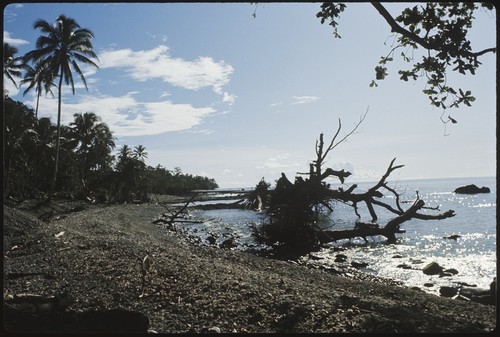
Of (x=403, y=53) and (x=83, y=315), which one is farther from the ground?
(x=403, y=53)

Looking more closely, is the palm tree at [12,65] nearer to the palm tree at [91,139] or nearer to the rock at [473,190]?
the palm tree at [91,139]

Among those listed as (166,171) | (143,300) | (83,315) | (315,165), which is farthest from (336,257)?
(166,171)

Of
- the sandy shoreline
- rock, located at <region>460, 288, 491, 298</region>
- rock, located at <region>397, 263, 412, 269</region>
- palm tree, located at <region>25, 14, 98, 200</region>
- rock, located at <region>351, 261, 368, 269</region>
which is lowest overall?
rock, located at <region>397, 263, 412, 269</region>

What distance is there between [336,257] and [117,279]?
39.1 ft

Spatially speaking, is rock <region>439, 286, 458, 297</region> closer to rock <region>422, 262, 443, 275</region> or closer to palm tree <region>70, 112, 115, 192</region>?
rock <region>422, 262, 443, 275</region>

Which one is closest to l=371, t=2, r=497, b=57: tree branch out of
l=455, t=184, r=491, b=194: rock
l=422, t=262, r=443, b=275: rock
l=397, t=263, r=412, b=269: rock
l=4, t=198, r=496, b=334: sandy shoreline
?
l=4, t=198, r=496, b=334: sandy shoreline

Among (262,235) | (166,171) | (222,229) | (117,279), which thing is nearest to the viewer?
(117,279)

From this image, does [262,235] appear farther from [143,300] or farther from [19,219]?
[143,300]

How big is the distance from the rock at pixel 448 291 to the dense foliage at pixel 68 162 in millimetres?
16461

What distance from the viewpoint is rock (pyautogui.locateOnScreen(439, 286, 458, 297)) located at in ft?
41.0

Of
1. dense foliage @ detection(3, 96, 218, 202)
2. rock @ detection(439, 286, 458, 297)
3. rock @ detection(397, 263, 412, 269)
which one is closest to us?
rock @ detection(439, 286, 458, 297)

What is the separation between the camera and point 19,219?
18234 mm

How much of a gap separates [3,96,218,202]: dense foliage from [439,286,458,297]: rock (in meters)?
16.5

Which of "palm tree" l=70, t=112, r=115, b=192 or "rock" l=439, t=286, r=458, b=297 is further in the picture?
"palm tree" l=70, t=112, r=115, b=192
